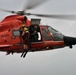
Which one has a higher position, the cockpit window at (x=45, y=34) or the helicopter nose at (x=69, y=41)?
the cockpit window at (x=45, y=34)

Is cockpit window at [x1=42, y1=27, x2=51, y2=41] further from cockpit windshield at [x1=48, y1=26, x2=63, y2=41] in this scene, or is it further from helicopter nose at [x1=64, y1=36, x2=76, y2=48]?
helicopter nose at [x1=64, y1=36, x2=76, y2=48]

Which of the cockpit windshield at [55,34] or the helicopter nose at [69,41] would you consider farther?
the cockpit windshield at [55,34]

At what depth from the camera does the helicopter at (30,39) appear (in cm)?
3509

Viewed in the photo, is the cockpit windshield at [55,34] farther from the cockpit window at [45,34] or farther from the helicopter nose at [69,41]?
the helicopter nose at [69,41]

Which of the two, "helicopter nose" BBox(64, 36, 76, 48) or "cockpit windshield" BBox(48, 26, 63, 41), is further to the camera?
"cockpit windshield" BBox(48, 26, 63, 41)

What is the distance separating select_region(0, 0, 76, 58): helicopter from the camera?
35094 mm

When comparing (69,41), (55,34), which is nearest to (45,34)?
(55,34)

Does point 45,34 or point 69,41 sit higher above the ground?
point 45,34

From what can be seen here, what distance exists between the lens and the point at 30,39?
116ft

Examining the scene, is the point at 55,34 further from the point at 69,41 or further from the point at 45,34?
the point at 69,41

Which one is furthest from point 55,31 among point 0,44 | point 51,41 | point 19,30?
point 0,44

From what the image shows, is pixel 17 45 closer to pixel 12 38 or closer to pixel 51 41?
pixel 12 38

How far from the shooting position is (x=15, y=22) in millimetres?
36281

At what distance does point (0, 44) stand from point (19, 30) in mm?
2763
